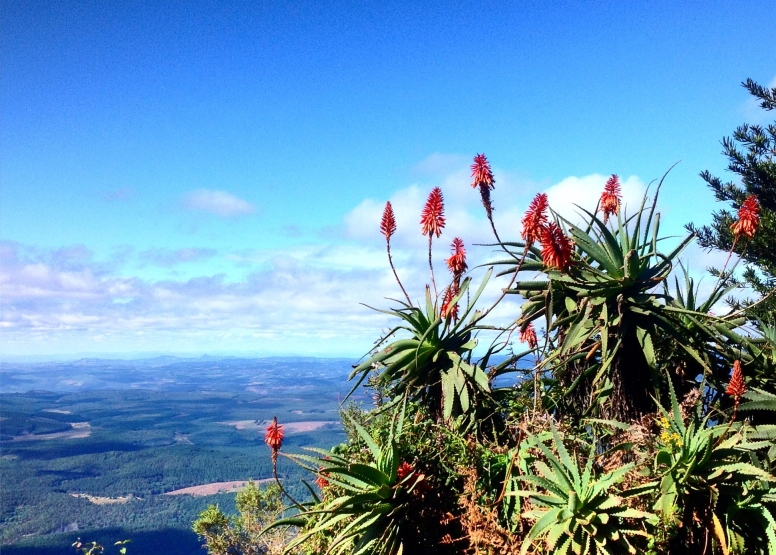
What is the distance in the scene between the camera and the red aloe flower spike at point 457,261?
4875 millimetres

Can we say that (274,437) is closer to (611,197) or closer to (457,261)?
(457,261)

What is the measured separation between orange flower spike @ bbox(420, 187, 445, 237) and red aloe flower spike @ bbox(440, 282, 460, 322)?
19.5 inches

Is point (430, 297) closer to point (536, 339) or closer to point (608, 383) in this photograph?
point (536, 339)

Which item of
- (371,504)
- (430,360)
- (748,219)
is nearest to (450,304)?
(430,360)

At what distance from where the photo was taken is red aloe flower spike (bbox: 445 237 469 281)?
16.0ft

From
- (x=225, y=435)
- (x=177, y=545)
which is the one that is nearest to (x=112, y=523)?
(x=177, y=545)

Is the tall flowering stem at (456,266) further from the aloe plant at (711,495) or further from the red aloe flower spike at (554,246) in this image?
the aloe plant at (711,495)

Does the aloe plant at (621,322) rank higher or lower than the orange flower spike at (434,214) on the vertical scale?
lower

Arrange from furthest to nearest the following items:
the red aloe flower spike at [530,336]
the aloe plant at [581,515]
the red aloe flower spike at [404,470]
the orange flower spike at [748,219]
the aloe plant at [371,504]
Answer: the red aloe flower spike at [530,336] → the orange flower spike at [748,219] → the red aloe flower spike at [404,470] → the aloe plant at [371,504] → the aloe plant at [581,515]

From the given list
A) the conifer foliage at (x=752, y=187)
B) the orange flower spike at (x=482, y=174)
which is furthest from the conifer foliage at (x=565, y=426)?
the conifer foliage at (x=752, y=187)

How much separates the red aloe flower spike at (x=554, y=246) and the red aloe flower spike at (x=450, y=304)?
98 cm

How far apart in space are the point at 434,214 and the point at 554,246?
4.01 feet

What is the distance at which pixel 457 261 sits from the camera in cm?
489

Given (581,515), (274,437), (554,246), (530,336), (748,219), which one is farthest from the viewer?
(530,336)
